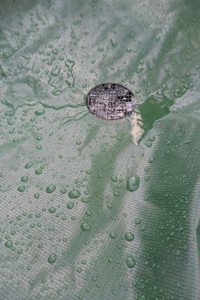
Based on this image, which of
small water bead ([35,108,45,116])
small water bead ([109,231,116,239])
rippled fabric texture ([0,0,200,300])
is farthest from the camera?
small water bead ([35,108,45,116])

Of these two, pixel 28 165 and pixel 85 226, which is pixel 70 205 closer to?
pixel 85 226

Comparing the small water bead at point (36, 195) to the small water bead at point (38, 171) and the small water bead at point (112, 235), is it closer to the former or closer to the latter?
the small water bead at point (38, 171)

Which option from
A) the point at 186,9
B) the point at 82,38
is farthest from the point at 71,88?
the point at 186,9

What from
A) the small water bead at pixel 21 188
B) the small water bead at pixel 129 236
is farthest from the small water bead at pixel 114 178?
the small water bead at pixel 21 188

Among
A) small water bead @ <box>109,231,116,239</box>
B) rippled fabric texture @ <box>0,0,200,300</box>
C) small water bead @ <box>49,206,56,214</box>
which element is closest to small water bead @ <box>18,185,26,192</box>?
rippled fabric texture @ <box>0,0,200,300</box>

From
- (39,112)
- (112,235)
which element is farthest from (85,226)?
(39,112)

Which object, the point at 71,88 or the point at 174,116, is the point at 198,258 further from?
the point at 71,88

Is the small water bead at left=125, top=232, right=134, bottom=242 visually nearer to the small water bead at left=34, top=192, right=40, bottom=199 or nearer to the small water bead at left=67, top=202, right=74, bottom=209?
the small water bead at left=67, top=202, right=74, bottom=209
